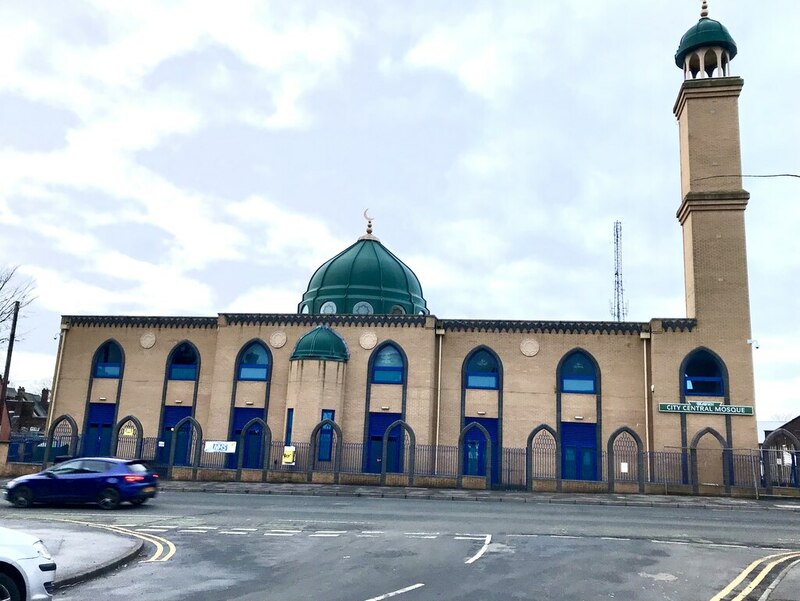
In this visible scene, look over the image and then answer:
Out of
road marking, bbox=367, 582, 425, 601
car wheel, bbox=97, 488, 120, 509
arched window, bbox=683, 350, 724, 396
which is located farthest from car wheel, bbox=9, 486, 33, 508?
arched window, bbox=683, 350, 724, 396

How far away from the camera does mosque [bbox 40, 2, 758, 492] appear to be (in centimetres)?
2856

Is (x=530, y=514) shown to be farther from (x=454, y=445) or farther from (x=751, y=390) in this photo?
(x=751, y=390)

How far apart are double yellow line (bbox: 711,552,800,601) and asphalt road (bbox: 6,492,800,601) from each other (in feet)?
0.60

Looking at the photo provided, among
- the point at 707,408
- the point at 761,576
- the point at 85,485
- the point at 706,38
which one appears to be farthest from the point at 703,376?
the point at 85,485

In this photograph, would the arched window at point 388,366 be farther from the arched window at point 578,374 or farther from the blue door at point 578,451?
the blue door at point 578,451

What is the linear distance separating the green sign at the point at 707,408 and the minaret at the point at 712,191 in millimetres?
2665

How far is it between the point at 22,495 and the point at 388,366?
17155 mm

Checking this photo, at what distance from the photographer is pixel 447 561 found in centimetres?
1105

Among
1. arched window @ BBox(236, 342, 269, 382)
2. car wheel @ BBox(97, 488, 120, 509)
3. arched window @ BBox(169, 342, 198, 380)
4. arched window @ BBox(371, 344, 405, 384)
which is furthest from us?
arched window @ BBox(169, 342, 198, 380)

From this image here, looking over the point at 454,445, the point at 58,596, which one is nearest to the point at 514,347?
the point at 454,445

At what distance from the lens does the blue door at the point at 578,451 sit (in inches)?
1181

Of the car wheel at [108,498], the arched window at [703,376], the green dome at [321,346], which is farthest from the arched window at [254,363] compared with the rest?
the arched window at [703,376]

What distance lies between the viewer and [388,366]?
106ft

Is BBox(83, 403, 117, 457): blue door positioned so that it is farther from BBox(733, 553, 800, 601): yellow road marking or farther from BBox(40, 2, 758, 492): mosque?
BBox(733, 553, 800, 601): yellow road marking
